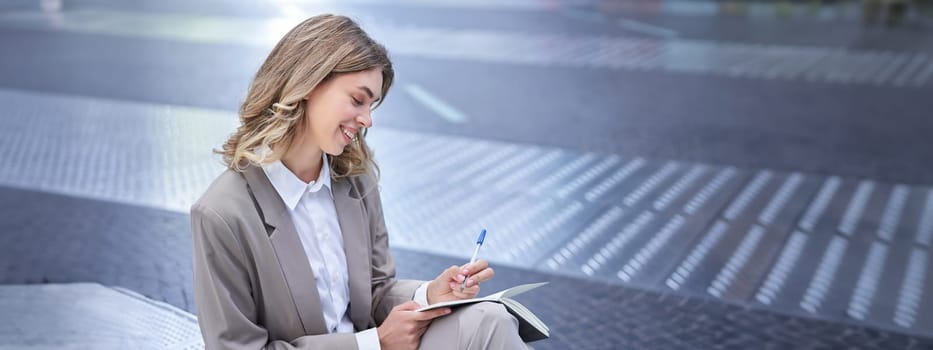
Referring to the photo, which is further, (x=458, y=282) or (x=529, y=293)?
(x=529, y=293)

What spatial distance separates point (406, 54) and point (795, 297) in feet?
21.0

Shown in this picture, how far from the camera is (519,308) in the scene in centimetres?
224

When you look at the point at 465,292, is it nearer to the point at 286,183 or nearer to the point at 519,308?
the point at 519,308

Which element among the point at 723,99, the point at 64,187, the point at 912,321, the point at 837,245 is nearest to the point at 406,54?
the point at 723,99

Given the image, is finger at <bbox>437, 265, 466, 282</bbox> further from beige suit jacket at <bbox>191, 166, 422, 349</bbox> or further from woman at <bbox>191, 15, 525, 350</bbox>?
beige suit jacket at <bbox>191, 166, 422, 349</bbox>

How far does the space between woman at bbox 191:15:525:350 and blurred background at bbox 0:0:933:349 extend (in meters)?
1.20

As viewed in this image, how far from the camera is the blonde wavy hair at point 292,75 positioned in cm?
204

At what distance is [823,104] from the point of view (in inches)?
303

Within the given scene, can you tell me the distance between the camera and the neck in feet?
7.12

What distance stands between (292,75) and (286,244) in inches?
13.9

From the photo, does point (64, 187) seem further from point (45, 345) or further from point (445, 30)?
point (445, 30)


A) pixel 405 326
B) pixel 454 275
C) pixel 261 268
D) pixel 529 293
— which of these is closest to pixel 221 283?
pixel 261 268

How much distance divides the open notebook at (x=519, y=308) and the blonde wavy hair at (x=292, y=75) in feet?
1.59

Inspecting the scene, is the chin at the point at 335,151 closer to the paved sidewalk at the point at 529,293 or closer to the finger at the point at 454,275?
the finger at the point at 454,275
